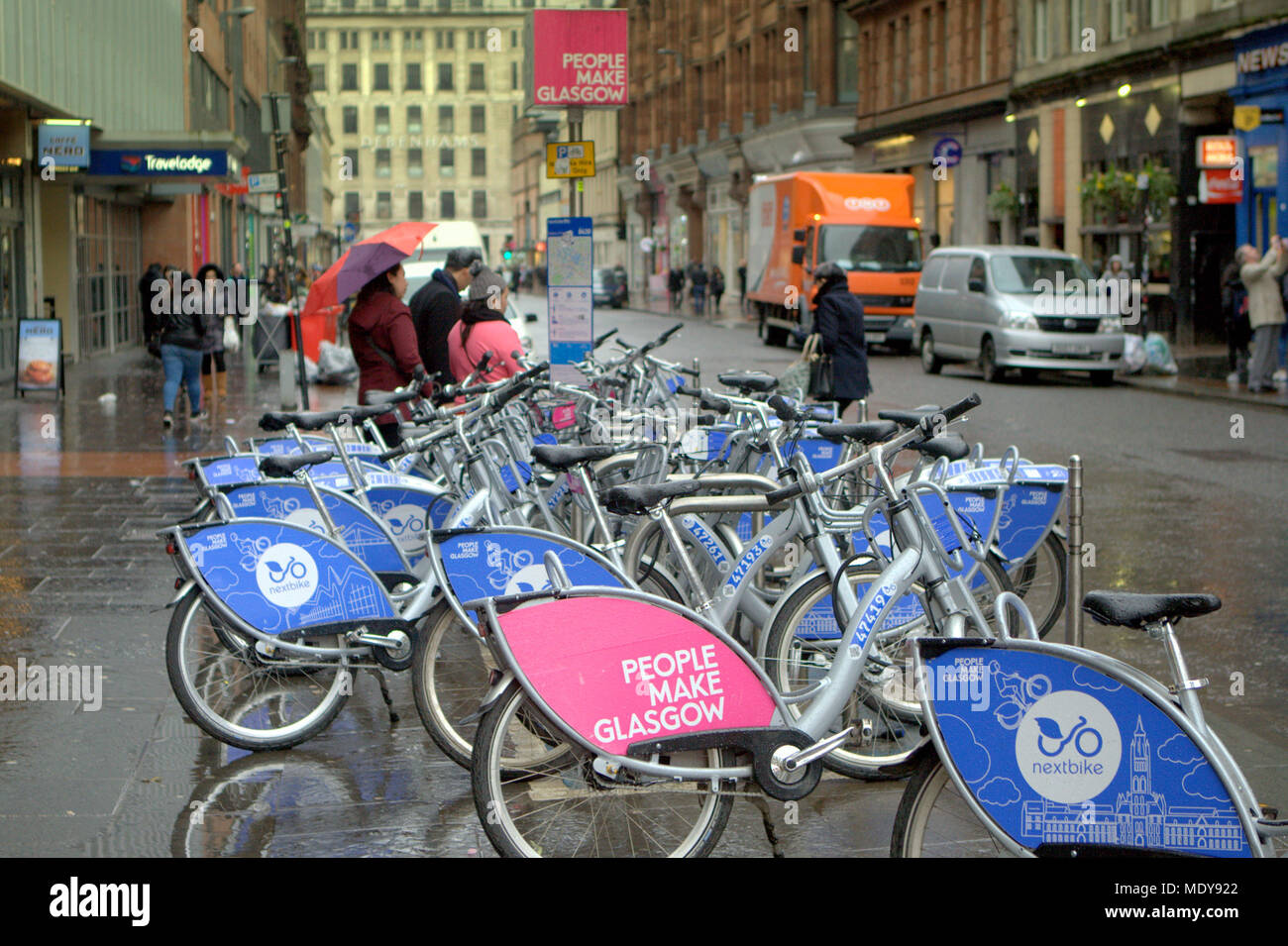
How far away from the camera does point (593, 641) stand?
4.23 m

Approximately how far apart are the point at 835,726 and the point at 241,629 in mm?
2099


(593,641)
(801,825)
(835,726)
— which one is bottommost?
(801,825)

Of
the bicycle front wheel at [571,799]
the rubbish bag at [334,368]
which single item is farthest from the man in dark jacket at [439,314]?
the rubbish bag at [334,368]

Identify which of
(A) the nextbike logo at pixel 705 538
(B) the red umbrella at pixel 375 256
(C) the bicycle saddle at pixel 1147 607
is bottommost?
(A) the nextbike logo at pixel 705 538

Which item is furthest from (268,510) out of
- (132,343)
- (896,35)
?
(896,35)

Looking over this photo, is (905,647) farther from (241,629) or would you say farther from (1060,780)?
(241,629)

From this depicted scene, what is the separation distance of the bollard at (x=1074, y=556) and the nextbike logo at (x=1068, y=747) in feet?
8.25

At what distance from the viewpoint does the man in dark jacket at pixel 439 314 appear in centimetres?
1146

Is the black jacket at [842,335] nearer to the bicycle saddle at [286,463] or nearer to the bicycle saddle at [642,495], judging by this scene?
the bicycle saddle at [286,463]

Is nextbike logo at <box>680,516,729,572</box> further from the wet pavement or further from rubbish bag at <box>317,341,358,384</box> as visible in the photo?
rubbish bag at <box>317,341,358,384</box>

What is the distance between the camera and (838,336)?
1334 cm

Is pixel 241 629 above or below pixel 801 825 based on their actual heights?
above

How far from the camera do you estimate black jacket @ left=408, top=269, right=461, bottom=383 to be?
37.6 ft
